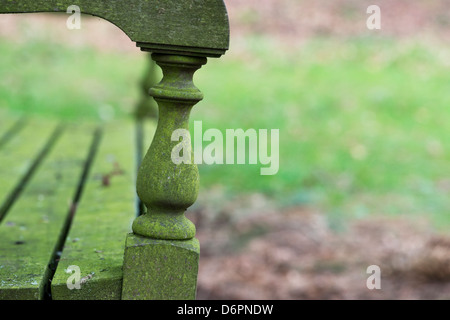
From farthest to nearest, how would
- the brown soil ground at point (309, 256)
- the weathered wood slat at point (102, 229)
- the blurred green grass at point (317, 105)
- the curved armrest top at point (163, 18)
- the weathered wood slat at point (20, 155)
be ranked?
the blurred green grass at point (317, 105) < the brown soil ground at point (309, 256) < the weathered wood slat at point (20, 155) < the weathered wood slat at point (102, 229) < the curved armrest top at point (163, 18)

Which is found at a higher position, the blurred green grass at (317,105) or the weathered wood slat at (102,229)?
the blurred green grass at (317,105)

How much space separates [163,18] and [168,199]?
492 mm

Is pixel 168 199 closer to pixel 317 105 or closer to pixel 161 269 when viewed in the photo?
pixel 161 269

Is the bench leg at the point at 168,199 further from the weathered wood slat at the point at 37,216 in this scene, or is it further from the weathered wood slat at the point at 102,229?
the weathered wood slat at the point at 37,216

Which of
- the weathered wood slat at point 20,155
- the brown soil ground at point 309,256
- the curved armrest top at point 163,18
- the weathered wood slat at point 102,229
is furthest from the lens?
the brown soil ground at point 309,256

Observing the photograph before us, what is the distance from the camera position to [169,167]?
1927mm

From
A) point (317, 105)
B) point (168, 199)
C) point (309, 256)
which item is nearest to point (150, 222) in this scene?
point (168, 199)

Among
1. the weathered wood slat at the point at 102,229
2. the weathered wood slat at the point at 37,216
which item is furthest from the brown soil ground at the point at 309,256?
the weathered wood slat at the point at 37,216

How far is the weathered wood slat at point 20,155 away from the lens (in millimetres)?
3224

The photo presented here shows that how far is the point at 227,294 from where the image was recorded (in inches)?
169

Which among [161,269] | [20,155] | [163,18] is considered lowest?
[161,269]

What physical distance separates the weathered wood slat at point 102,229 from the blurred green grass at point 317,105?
7.59ft
